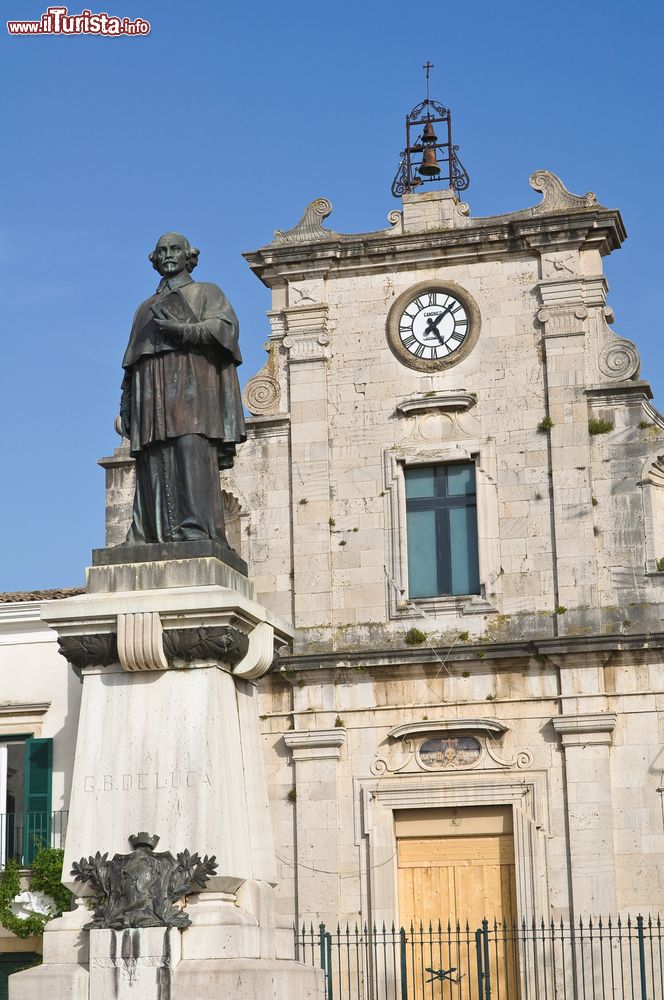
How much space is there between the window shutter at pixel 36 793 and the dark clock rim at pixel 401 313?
24.8 ft

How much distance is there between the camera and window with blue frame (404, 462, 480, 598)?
80.3 ft

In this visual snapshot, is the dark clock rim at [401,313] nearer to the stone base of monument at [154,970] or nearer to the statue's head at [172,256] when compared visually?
the statue's head at [172,256]

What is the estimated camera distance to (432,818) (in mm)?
23781

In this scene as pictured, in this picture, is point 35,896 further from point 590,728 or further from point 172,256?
point 172,256

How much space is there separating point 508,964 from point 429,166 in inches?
465

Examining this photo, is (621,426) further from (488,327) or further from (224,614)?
(224,614)

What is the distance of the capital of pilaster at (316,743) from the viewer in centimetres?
2402

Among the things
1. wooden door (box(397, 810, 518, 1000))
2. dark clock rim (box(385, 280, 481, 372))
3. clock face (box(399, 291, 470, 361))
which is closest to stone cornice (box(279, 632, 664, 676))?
wooden door (box(397, 810, 518, 1000))

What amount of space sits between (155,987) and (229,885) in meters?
0.84

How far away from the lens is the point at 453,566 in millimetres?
24500

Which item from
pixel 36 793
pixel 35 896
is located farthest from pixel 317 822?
pixel 36 793

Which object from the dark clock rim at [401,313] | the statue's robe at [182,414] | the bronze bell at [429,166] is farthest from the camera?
the bronze bell at [429,166]

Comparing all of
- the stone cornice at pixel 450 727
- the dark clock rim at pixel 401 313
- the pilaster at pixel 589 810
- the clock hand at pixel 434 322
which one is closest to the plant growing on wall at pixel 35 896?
the stone cornice at pixel 450 727

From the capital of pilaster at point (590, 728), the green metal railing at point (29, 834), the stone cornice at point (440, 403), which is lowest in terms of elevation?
the green metal railing at point (29, 834)
